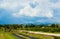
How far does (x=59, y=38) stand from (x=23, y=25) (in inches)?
2802

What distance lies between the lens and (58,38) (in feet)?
93.6

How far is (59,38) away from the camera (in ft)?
93.1

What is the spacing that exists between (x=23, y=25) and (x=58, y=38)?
71.0m

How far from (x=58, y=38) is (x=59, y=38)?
7.9 inches

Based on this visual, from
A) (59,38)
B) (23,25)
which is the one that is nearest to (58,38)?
(59,38)

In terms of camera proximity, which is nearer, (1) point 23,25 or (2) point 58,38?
(2) point 58,38

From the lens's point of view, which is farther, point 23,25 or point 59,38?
point 23,25

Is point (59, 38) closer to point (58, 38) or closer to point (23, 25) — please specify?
point (58, 38)

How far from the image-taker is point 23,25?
325 feet
